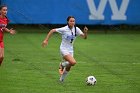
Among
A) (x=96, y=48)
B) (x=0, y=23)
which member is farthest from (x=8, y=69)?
(x=96, y=48)

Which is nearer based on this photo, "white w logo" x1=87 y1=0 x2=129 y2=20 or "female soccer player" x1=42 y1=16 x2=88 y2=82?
"female soccer player" x1=42 y1=16 x2=88 y2=82

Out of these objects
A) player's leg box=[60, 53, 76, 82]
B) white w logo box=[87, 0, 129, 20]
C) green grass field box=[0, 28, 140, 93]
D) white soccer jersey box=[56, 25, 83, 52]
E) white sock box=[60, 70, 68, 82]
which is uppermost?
Answer: white soccer jersey box=[56, 25, 83, 52]

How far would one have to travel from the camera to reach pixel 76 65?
20.4 m

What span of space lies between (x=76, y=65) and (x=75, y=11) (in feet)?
40.3

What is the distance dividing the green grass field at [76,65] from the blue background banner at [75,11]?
1105 mm

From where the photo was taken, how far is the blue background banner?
31781 millimetres

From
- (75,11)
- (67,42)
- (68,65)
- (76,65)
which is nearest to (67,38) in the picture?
(67,42)

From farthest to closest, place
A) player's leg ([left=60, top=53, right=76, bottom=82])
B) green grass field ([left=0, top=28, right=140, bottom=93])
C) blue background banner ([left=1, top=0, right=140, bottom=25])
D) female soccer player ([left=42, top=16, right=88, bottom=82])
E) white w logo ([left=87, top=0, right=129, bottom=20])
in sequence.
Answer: white w logo ([left=87, top=0, right=129, bottom=20]) < blue background banner ([left=1, top=0, right=140, bottom=25]) < female soccer player ([left=42, top=16, right=88, bottom=82]) < player's leg ([left=60, top=53, right=76, bottom=82]) < green grass field ([left=0, top=28, right=140, bottom=93])

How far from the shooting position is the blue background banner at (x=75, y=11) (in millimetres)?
31781

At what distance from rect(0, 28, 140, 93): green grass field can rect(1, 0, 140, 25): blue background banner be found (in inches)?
43.5

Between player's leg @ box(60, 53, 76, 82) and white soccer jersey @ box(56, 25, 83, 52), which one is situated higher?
white soccer jersey @ box(56, 25, 83, 52)

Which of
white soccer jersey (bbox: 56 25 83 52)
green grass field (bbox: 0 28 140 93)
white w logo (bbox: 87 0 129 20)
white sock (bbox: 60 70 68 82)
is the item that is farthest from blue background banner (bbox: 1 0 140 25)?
white sock (bbox: 60 70 68 82)

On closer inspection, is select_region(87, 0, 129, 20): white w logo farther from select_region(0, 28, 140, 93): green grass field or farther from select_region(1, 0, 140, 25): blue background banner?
select_region(0, 28, 140, 93): green grass field

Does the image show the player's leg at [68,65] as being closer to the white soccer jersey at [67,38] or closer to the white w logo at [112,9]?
the white soccer jersey at [67,38]
